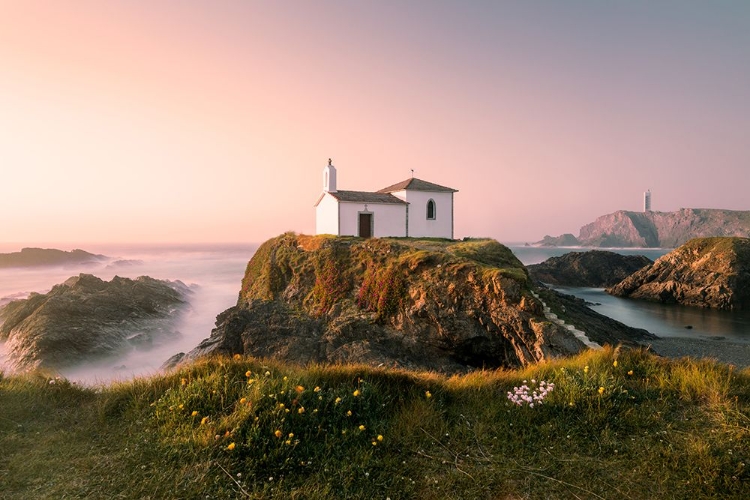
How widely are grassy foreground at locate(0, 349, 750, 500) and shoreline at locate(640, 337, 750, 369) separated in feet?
75.3

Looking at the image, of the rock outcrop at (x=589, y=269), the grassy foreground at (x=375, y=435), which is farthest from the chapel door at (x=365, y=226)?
the rock outcrop at (x=589, y=269)

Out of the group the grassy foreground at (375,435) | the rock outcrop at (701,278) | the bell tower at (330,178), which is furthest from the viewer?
the rock outcrop at (701,278)

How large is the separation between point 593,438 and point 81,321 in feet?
111

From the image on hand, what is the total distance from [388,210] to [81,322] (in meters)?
25.8

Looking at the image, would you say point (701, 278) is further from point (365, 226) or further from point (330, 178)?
point (330, 178)

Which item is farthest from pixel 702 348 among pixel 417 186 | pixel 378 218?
pixel 378 218

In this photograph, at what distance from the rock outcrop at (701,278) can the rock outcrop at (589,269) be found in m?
10.00

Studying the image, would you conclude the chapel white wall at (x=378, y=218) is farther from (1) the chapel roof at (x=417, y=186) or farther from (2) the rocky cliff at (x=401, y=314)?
(2) the rocky cliff at (x=401, y=314)

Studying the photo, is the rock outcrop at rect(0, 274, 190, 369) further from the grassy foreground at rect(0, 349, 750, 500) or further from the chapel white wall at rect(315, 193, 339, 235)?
the grassy foreground at rect(0, 349, 750, 500)

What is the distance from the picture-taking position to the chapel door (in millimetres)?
34062

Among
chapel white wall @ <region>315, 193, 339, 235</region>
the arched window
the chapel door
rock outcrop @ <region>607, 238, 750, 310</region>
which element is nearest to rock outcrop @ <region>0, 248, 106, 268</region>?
chapel white wall @ <region>315, 193, 339, 235</region>

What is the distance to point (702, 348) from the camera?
84.6 ft

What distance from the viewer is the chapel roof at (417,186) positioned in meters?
35.5

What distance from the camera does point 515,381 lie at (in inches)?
234
